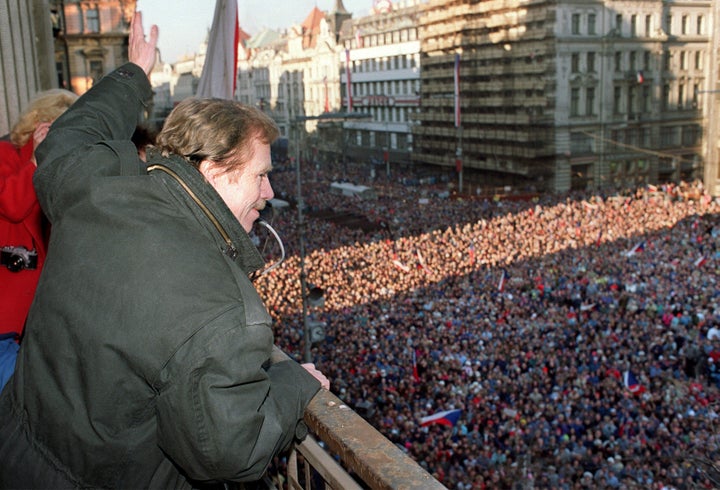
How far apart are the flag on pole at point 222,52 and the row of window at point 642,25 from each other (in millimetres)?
45991

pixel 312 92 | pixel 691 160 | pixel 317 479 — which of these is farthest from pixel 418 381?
pixel 312 92

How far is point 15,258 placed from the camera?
3.05 m

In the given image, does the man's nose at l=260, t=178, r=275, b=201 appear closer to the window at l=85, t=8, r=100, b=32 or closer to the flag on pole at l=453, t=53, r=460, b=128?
the window at l=85, t=8, r=100, b=32

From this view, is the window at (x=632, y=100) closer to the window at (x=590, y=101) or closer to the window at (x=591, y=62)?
the window at (x=590, y=101)

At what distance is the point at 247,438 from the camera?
1.46 metres

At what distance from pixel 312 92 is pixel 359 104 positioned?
873 centimetres

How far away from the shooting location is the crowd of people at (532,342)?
10.6 m

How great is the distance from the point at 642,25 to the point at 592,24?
434cm

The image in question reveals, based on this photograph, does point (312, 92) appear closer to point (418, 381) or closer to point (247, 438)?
point (418, 381)

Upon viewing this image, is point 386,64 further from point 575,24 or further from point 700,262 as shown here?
point 700,262

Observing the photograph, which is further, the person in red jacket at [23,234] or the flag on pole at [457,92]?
the flag on pole at [457,92]

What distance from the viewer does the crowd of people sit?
10625 mm

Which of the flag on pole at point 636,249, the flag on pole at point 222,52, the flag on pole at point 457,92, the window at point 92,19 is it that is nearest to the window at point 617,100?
the flag on pole at point 457,92

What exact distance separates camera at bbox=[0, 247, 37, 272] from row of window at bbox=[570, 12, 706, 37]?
48.8 meters
